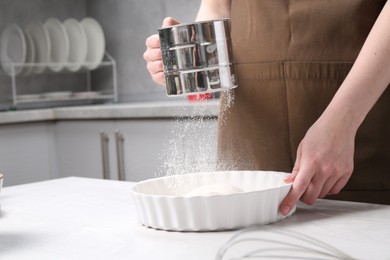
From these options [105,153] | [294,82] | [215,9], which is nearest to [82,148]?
[105,153]

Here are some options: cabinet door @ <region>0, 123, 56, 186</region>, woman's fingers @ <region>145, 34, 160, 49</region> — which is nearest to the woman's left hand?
woman's fingers @ <region>145, 34, 160, 49</region>

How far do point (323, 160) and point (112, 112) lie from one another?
68.5 inches

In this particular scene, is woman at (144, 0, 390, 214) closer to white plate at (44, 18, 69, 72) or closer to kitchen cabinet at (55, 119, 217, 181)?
kitchen cabinet at (55, 119, 217, 181)

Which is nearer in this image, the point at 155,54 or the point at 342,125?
the point at 342,125

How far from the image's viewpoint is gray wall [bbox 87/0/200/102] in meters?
3.03

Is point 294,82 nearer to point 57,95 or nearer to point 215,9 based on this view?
point 215,9

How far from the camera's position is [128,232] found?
76 centimetres

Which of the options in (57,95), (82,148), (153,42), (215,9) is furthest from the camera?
(57,95)

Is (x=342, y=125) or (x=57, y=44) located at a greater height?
(x=57, y=44)

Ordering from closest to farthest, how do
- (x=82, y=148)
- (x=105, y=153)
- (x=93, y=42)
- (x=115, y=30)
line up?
1. (x=105, y=153)
2. (x=82, y=148)
3. (x=93, y=42)
4. (x=115, y=30)

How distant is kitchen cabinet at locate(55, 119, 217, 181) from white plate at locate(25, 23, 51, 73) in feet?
1.31

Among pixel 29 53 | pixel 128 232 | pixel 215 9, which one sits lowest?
pixel 128 232

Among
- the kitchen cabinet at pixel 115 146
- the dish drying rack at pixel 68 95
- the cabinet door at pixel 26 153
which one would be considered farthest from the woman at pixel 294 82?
the dish drying rack at pixel 68 95

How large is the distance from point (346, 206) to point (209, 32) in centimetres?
28
